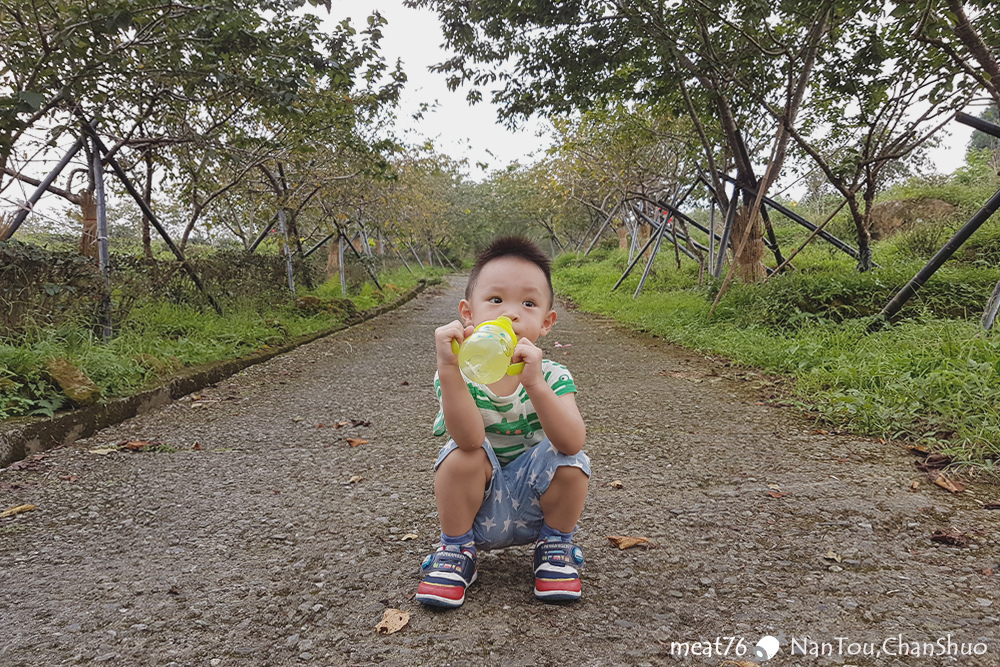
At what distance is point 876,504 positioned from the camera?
2650 mm

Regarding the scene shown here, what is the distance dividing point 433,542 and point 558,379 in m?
0.92

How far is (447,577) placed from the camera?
1873 mm

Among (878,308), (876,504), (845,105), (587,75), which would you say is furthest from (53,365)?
(845,105)

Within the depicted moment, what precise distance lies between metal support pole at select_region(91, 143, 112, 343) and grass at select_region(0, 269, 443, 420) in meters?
0.18

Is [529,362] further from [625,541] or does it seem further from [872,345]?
[872,345]

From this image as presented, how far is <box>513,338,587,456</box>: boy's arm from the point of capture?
1644 mm

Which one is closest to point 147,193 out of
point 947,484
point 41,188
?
point 41,188

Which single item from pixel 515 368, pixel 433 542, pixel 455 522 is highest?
pixel 515 368

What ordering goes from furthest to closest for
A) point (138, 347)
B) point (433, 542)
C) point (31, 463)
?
point (138, 347) → point (31, 463) → point (433, 542)

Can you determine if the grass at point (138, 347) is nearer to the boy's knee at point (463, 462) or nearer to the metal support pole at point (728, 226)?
the boy's knee at point (463, 462)

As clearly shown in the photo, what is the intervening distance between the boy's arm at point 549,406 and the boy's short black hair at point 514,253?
0.34m

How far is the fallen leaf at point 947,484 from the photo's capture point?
276 cm

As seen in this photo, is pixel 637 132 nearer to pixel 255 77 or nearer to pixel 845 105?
pixel 845 105

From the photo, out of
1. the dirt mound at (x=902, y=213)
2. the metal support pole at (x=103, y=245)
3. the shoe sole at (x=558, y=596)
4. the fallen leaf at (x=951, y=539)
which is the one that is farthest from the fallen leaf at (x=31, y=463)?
the dirt mound at (x=902, y=213)
